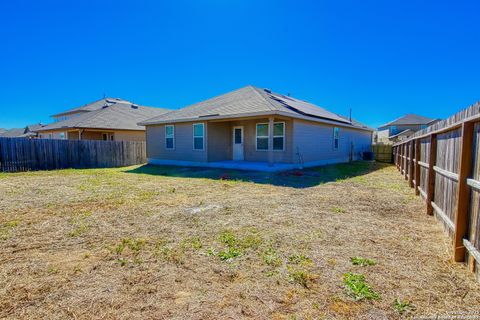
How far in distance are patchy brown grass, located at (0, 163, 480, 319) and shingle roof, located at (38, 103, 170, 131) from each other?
50.5 ft

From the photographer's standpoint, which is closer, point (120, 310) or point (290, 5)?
point (120, 310)

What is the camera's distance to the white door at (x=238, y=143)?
14.1m

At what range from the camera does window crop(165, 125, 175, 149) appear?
1514 centimetres

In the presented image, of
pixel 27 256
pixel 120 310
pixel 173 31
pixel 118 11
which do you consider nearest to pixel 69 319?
pixel 120 310

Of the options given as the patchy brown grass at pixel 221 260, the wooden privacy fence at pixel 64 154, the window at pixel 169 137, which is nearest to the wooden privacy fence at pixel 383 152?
the patchy brown grass at pixel 221 260

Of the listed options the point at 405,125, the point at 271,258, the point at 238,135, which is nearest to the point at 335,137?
the point at 238,135

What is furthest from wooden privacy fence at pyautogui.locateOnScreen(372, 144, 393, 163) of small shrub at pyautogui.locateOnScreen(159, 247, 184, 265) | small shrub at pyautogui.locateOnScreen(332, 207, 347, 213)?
small shrub at pyautogui.locateOnScreen(159, 247, 184, 265)

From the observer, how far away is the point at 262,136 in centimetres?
1309

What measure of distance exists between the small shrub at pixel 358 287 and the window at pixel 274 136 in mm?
10046

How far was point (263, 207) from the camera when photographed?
17.8ft

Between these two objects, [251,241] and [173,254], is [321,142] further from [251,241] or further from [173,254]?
[173,254]

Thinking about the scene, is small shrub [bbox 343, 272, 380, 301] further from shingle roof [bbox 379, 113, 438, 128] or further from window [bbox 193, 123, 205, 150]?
shingle roof [bbox 379, 113, 438, 128]

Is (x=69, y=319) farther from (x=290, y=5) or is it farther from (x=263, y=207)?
(x=290, y=5)

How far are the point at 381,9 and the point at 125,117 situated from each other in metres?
20.7
